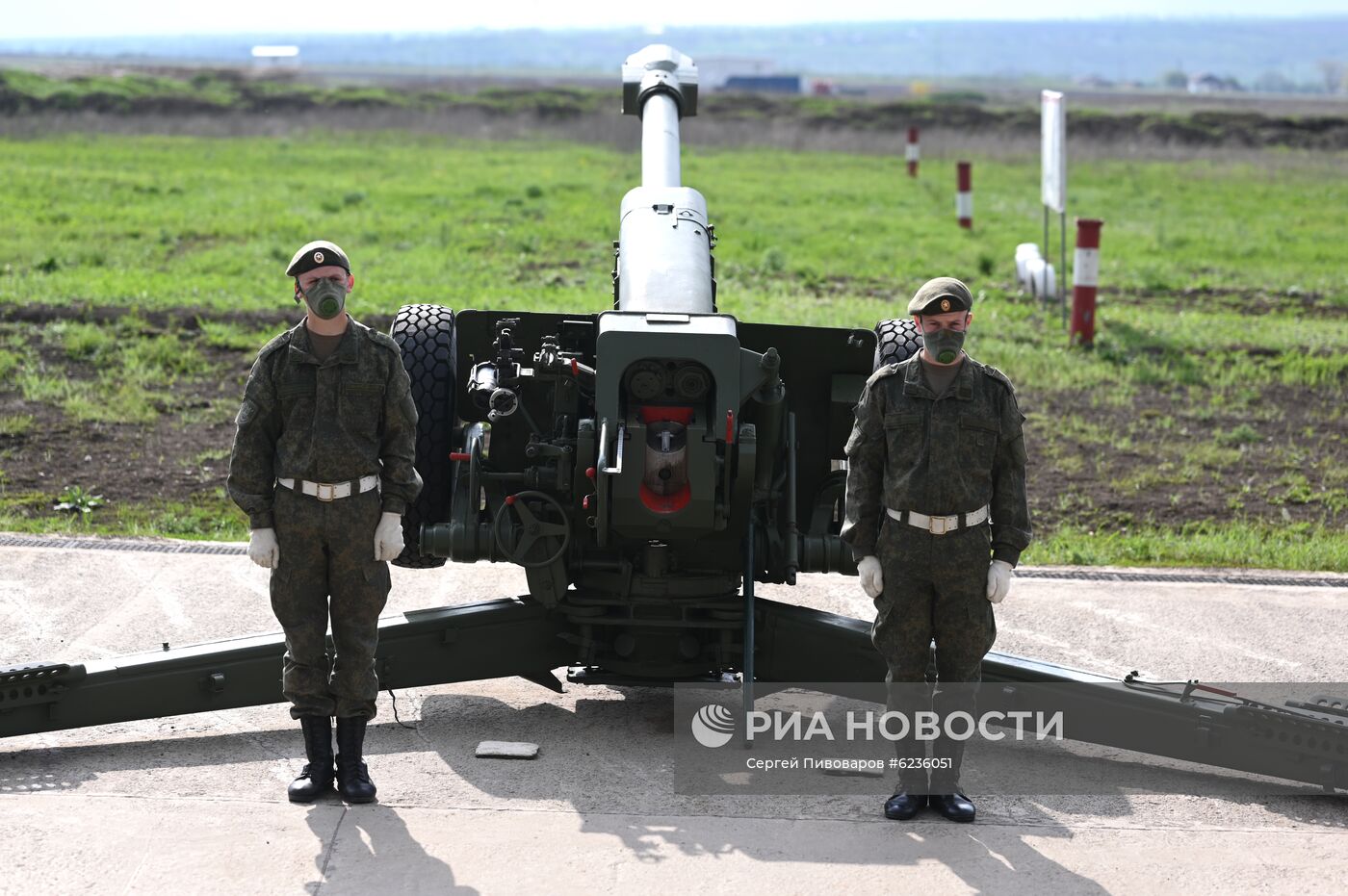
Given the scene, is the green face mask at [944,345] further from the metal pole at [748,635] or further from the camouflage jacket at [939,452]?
the metal pole at [748,635]

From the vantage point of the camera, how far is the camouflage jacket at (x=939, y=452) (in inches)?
202

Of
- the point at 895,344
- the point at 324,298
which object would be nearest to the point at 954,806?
the point at 895,344

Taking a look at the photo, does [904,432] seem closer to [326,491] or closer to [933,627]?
[933,627]

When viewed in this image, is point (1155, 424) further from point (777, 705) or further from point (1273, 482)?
point (777, 705)

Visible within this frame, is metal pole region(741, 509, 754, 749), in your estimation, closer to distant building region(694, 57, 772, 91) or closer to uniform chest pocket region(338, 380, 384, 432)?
uniform chest pocket region(338, 380, 384, 432)

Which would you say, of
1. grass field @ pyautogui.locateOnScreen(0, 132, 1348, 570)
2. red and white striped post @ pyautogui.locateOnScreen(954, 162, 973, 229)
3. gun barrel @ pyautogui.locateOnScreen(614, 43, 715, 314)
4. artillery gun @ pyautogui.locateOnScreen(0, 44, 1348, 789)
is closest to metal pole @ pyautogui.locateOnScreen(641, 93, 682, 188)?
gun barrel @ pyautogui.locateOnScreen(614, 43, 715, 314)

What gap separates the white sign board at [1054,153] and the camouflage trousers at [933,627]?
9842 millimetres

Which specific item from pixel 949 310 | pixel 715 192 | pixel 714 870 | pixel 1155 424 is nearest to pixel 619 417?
pixel 949 310

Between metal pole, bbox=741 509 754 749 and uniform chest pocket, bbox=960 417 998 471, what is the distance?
880 millimetres

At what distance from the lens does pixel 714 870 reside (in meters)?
4.75

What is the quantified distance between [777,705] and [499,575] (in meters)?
1.94

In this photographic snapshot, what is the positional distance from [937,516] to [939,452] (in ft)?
0.61

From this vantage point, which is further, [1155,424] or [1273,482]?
[1155,424]

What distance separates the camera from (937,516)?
16.9ft
